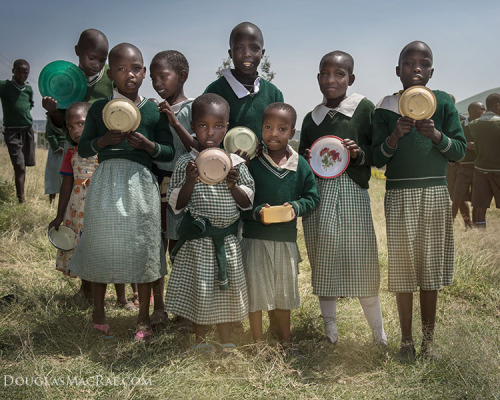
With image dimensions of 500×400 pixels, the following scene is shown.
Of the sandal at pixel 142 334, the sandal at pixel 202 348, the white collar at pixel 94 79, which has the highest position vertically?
the white collar at pixel 94 79

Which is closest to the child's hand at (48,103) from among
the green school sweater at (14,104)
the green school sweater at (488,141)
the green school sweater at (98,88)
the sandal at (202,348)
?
the green school sweater at (98,88)

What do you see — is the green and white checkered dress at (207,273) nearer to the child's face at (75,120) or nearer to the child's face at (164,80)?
the child's face at (164,80)

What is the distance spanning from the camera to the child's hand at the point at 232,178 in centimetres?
281

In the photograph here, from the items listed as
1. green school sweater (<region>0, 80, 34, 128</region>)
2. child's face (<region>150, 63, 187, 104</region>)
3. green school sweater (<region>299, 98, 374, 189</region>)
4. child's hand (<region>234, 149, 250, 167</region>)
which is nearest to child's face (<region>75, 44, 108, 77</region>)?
child's face (<region>150, 63, 187, 104</region>)

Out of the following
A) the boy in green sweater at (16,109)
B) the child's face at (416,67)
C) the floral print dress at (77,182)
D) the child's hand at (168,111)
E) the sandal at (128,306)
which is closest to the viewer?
the child's face at (416,67)

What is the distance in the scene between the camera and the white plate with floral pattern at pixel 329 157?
311cm

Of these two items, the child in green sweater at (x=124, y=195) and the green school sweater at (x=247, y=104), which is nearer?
the child in green sweater at (x=124, y=195)

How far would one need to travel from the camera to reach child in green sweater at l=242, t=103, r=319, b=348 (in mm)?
2965

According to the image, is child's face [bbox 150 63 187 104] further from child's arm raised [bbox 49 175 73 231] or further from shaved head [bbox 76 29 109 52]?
child's arm raised [bbox 49 175 73 231]

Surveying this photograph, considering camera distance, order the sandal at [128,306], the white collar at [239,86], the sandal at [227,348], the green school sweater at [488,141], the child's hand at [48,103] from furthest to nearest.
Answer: the green school sweater at [488,141]
the sandal at [128,306]
the child's hand at [48,103]
the white collar at [239,86]
the sandal at [227,348]

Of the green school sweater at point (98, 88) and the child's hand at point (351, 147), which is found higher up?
the green school sweater at point (98, 88)

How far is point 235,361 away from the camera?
2762 mm

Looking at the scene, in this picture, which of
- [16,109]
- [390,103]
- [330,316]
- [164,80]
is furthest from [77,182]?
[16,109]

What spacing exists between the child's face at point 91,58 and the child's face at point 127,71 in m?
0.65
